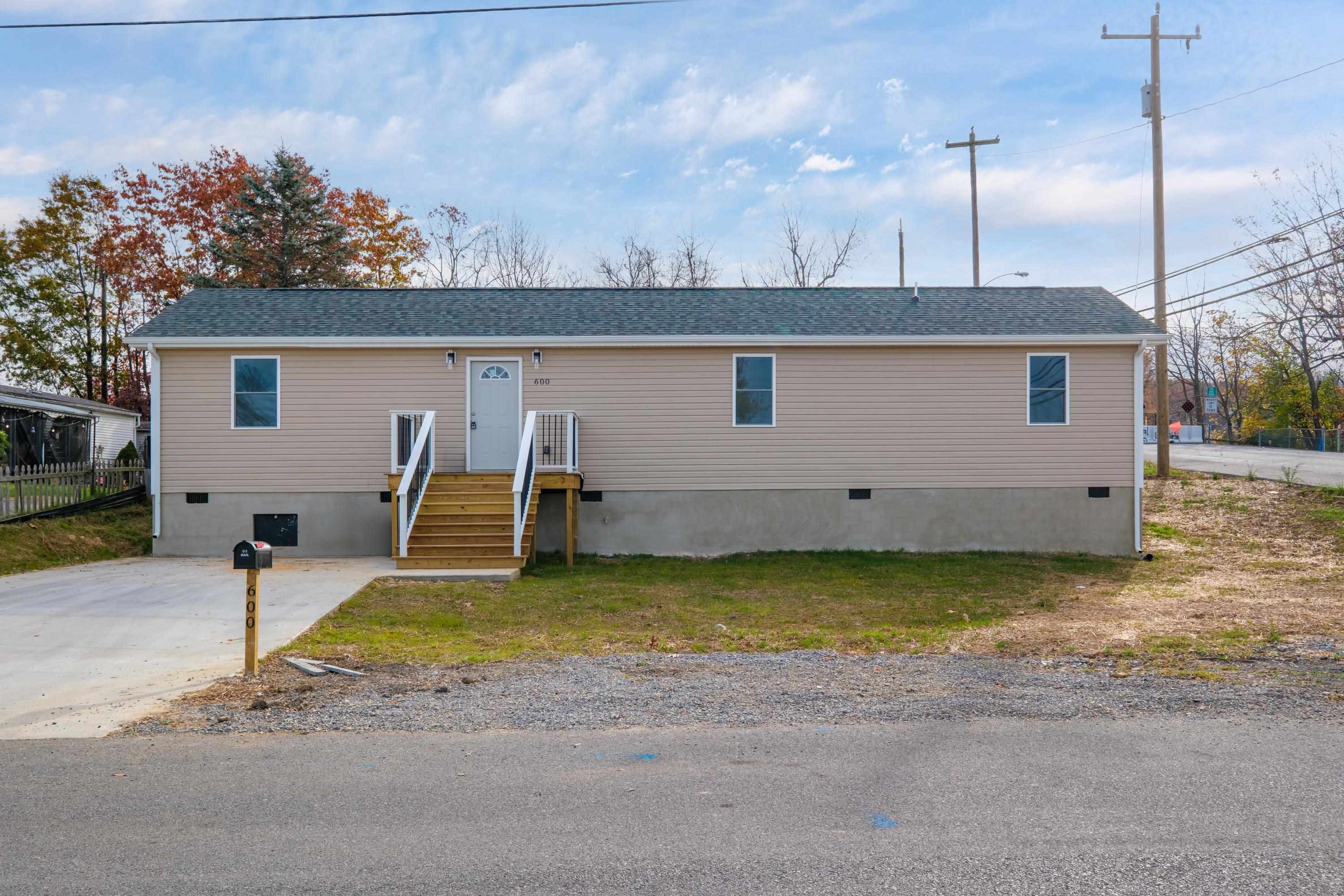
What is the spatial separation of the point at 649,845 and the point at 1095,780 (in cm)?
221

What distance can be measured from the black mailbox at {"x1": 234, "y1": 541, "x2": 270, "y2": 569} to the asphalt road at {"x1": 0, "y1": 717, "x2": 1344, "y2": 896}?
159 cm

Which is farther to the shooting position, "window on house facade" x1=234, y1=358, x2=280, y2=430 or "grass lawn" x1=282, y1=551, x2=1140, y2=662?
"window on house facade" x1=234, y1=358, x2=280, y2=430

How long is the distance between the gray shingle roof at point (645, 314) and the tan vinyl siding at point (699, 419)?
0.33m

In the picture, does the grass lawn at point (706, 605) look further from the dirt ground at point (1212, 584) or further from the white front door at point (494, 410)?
the white front door at point (494, 410)

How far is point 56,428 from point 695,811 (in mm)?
21445

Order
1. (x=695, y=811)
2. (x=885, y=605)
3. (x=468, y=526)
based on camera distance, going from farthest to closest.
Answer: (x=468, y=526) < (x=885, y=605) < (x=695, y=811)

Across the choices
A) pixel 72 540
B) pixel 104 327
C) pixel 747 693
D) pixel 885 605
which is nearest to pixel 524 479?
pixel 885 605

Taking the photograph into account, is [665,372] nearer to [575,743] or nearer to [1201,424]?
[575,743]

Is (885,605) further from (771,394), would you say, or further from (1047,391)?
(1047,391)

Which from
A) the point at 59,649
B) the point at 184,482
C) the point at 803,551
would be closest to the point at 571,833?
the point at 59,649

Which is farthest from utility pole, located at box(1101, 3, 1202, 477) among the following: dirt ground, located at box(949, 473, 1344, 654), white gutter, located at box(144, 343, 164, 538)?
white gutter, located at box(144, 343, 164, 538)

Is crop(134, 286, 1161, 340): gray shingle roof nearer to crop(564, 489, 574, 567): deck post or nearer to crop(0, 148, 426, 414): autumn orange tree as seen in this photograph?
crop(564, 489, 574, 567): deck post

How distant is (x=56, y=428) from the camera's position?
2089cm

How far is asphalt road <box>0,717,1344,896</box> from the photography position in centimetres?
357
